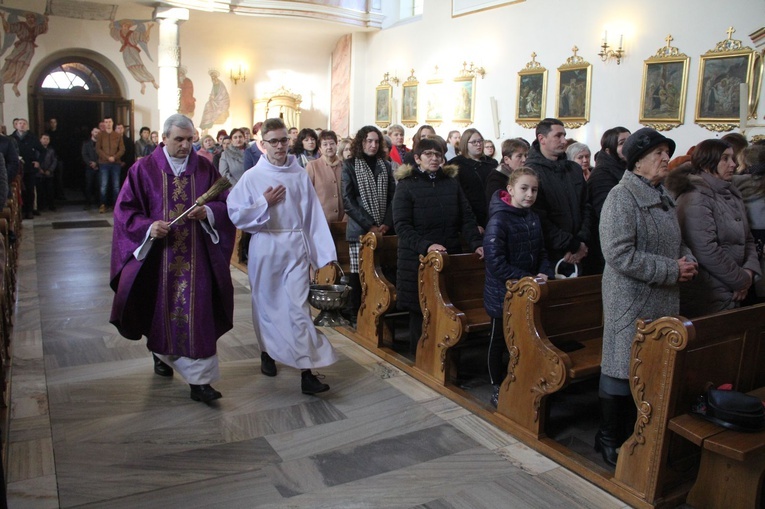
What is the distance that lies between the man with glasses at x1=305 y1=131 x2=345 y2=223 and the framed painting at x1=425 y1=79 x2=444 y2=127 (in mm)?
8196

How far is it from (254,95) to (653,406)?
1517 centimetres

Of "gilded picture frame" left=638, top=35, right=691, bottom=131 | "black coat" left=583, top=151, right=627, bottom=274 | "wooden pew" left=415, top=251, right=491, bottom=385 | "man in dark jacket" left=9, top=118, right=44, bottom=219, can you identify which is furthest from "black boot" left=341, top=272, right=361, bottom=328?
"man in dark jacket" left=9, top=118, right=44, bottom=219

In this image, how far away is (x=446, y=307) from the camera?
4184 mm

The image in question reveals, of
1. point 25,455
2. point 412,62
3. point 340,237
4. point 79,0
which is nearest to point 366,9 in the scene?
point 412,62

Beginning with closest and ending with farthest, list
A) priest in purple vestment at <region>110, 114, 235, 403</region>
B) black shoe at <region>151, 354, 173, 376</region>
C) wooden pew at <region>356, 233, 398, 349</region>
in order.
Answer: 1. priest in purple vestment at <region>110, 114, 235, 403</region>
2. black shoe at <region>151, 354, 173, 376</region>
3. wooden pew at <region>356, 233, 398, 349</region>

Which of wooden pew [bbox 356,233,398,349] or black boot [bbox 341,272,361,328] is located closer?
wooden pew [bbox 356,233,398,349]

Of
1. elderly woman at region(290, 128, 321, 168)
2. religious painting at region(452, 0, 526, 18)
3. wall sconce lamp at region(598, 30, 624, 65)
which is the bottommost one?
elderly woman at region(290, 128, 321, 168)

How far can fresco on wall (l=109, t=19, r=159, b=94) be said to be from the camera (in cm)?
1380

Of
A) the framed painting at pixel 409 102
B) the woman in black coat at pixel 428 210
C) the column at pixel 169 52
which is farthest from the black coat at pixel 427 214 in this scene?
the framed painting at pixel 409 102

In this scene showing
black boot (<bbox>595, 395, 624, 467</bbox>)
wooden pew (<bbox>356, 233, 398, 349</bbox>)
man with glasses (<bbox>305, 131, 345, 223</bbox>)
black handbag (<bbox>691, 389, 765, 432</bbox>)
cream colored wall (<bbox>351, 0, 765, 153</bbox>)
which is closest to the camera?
black handbag (<bbox>691, 389, 765, 432</bbox>)

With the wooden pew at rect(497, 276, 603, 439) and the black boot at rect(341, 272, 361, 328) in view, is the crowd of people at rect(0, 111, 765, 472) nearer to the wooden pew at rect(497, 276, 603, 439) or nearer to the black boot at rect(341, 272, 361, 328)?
the wooden pew at rect(497, 276, 603, 439)

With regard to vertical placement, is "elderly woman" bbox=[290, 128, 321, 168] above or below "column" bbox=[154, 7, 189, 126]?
below

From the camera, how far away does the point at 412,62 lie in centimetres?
1486

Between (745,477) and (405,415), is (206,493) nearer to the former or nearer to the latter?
(405,415)
